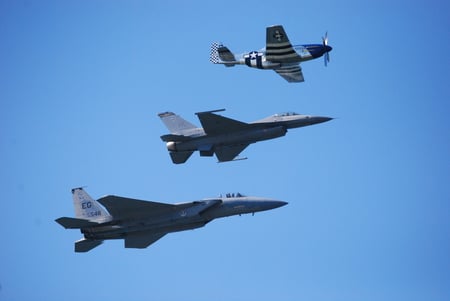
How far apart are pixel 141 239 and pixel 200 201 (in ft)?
16.6

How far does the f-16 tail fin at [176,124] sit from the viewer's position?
171ft

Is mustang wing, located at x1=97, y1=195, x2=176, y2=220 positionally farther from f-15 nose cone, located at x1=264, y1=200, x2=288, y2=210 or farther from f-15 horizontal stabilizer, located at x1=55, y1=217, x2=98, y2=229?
f-15 nose cone, located at x1=264, y1=200, x2=288, y2=210

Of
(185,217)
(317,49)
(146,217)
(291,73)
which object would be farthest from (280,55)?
(146,217)

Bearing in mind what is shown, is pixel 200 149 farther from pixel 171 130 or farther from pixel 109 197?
pixel 109 197

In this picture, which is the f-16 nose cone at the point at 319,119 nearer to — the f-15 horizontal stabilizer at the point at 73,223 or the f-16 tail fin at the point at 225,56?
the f-16 tail fin at the point at 225,56

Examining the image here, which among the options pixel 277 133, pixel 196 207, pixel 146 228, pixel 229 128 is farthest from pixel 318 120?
pixel 146 228

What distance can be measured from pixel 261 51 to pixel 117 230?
17.9 metres

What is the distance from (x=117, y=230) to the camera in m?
47.1

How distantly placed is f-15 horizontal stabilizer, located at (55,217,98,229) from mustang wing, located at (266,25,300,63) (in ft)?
59.6

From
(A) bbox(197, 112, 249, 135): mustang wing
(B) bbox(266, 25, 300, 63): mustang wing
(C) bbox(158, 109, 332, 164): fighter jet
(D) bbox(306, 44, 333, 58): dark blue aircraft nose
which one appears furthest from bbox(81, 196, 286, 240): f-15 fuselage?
(D) bbox(306, 44, 333, 58): dark blue aircraft nose

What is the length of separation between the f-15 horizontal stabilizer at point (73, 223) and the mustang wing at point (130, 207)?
1613 millimetres

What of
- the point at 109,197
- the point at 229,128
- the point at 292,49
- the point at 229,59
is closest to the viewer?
the point at 109,197

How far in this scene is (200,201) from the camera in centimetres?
4669

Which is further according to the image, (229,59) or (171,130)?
(229,59)
